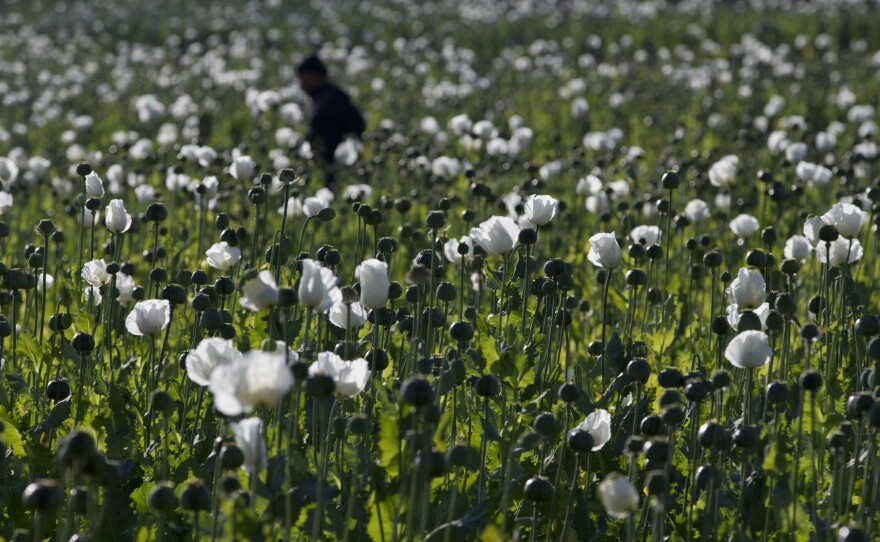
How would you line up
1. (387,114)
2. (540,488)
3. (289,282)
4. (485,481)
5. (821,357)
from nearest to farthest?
(540,488) → (485,481) → (821,357) → (289,282) → (387,114)

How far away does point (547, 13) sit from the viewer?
74.5 feet

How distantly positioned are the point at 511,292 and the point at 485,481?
101cm

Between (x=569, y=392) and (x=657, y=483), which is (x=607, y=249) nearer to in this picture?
(x=569, y=392)

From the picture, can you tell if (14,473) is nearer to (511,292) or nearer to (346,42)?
(511,292)

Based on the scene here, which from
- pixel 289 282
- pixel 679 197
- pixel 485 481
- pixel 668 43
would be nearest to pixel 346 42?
pixel 668 43

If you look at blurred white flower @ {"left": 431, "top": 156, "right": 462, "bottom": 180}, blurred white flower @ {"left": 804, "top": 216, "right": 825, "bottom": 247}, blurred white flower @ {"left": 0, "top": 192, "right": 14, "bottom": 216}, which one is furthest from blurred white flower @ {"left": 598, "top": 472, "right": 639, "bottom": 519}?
blurred white flower @ {"left": 431, "top": 156, "right": 462, "bottom": 180}

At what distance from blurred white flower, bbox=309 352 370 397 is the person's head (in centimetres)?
740

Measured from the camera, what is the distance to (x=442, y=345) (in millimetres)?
4383

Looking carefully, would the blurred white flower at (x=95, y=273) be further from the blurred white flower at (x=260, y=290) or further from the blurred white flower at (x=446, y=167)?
the blurred white flower at (x=446, y=167)

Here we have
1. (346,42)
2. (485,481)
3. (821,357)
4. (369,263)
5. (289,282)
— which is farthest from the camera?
(346,42)

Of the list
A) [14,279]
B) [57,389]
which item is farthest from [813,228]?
[14,279]

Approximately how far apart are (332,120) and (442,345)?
5494 mm

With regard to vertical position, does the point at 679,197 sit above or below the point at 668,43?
below

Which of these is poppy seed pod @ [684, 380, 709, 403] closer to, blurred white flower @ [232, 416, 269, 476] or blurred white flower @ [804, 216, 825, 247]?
blurred white flower @ [232, 416, 269, 476]
